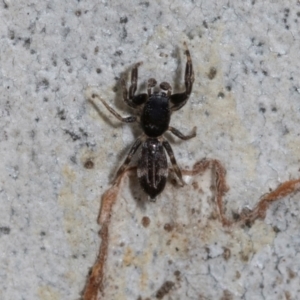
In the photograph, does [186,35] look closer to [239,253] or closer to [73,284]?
[239,253]

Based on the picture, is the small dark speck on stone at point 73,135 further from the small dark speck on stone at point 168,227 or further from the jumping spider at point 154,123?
the small dark speck on stone at point 168,227

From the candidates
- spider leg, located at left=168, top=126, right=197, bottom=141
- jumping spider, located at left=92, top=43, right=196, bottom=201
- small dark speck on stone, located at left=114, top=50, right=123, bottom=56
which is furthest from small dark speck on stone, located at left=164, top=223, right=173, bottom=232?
small dark speck on stone, located at left=114, top=50, right=123, bottom=56

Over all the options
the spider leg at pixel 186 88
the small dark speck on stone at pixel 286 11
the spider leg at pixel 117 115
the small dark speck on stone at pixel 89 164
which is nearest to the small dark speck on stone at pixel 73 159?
the small dark speck on stone at pixel 89 164

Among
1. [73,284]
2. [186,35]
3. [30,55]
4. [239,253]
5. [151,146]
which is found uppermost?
[186,35]

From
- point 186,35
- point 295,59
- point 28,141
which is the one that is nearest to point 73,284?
point 28,141

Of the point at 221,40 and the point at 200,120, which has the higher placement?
the point at 221,40

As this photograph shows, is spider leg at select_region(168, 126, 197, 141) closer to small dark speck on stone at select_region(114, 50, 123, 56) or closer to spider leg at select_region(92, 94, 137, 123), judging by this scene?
spider leg at select_region(92, 94, 137, 123)
